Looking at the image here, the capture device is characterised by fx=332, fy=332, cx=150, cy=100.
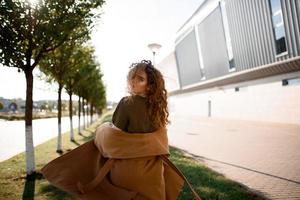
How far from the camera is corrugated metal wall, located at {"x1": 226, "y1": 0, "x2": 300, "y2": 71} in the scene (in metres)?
20.2

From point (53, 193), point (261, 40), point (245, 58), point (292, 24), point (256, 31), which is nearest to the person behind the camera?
point (53, 193)

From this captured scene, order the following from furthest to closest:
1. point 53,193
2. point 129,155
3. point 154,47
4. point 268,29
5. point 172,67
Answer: point 172,67 → point 268,29 → point 154,47 → point 53,193 → point 129,155

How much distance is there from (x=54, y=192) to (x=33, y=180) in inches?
53.7

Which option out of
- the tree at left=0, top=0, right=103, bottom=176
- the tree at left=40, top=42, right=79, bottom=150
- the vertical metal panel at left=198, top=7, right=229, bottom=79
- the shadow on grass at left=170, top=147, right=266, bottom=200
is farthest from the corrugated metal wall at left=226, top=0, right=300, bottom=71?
the tree at left=0, top=0, right=103, bottom=176

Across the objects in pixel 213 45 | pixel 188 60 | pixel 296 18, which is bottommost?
pixel 296 18

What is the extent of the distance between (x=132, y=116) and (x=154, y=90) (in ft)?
0.98

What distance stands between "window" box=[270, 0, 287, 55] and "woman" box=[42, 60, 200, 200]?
2064 centimetres

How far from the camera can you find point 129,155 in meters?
2.62

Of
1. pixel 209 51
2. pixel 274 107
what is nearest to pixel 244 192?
pixel 274 107

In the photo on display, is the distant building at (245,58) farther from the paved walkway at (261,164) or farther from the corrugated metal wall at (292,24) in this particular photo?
the paved walkway at (261,164)

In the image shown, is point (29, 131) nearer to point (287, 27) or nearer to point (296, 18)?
point (296, 18)

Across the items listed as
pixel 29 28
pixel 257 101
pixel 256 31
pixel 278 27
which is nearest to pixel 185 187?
pixel 29 28

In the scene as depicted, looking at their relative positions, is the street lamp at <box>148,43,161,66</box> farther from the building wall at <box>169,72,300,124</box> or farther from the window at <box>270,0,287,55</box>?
the building wall at <box>169,72,300,124</box>

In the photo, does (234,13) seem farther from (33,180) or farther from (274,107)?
(33,180)
